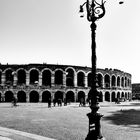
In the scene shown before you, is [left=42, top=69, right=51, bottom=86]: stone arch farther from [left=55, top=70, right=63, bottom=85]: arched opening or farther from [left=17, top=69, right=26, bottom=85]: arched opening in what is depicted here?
[left=17, top=69, right=26, bottom=85]: arched opening

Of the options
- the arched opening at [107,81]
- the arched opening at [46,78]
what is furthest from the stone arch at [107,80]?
the arched opening at [46,78]

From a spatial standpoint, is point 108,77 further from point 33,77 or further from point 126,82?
point 33,77

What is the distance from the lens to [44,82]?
152 feet

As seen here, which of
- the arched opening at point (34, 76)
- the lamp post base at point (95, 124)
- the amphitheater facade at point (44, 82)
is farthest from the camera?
the arched opening at point (34, 76)

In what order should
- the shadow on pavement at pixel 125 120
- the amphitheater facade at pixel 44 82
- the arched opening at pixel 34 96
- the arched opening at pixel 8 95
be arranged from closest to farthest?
the shadow on pavement at pixel 125 120 → the amphitheater facade at pixel 44 82 → the arched opening at pixel 8 95 → the arched opening at pixel 34 96

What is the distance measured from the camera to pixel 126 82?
60.1 meters

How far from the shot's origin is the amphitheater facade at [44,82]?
1705 inches

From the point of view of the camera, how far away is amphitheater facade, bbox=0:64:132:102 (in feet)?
142

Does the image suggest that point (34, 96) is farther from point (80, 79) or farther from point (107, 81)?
point (107, 81)

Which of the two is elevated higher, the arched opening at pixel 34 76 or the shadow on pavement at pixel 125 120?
the arched opening at pixel 34 76

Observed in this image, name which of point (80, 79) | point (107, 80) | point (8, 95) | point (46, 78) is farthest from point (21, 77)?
point (107, 80)

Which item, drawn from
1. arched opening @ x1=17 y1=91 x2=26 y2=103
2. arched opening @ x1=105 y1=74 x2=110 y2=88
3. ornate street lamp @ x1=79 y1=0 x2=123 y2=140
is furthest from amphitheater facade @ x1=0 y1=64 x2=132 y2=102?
ornate street lamp @ x1=79 y1=0 x2=123 y2=140

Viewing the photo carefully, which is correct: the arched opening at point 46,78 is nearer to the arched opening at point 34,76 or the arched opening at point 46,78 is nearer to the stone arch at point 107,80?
the arched opening at point 34,76

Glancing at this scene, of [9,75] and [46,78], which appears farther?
[46,78]
